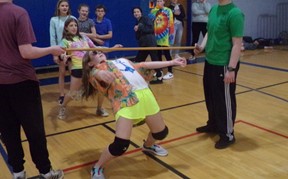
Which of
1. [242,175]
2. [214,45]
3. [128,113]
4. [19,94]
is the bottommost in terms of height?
[242,175]

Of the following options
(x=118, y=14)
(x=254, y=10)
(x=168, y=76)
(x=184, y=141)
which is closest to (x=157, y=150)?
(x=184, y=141)

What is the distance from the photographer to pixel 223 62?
303cm

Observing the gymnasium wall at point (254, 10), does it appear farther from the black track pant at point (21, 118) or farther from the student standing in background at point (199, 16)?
the black track pant at point (21, 118)

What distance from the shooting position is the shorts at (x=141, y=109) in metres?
2.47

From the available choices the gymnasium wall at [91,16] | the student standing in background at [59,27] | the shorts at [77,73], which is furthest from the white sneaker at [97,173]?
the gymnasium wall at [91,16]

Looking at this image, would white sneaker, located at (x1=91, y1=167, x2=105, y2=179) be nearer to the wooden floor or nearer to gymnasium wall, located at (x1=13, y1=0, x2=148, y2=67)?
the wooden floor

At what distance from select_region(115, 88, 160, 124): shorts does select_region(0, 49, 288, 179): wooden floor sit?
54 cm

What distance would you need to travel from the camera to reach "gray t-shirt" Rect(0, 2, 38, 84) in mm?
2064

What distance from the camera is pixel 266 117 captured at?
13.0 ft

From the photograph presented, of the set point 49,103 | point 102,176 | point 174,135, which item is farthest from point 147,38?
point 102,176

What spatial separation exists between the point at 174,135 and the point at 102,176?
1120 millimetres

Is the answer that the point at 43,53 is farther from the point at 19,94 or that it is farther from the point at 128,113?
the point at 128,113

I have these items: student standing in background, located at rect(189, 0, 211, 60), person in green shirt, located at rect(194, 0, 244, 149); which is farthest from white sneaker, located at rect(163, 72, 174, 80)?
person in green shirt, located at rect(194, 0, 244, 149)

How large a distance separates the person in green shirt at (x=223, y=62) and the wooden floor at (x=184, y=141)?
0.88 ft
